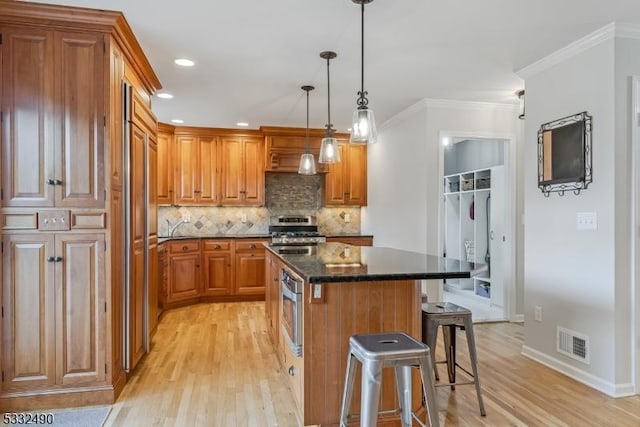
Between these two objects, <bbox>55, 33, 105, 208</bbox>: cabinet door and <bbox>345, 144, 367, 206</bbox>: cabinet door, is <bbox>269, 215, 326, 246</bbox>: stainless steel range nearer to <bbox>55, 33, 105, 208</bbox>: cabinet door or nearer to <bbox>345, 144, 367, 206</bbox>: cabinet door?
<bbox>345, 144, 367, 206</bbox>: cabinet door

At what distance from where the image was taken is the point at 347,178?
638 cm

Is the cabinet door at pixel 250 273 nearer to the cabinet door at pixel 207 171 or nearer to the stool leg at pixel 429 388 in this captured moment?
the cabinet door at pixel 207 171

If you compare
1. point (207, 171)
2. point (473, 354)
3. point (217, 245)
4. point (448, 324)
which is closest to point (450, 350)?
point (473, 354)

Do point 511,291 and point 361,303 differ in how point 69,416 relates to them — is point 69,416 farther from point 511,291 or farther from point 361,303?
point 511,291

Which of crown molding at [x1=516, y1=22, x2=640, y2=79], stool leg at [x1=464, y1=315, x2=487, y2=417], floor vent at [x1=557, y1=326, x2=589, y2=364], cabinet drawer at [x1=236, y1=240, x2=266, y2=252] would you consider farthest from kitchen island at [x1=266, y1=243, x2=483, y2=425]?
cabinet drawer at [x1=236, y1=240, x2=266, y2=252]

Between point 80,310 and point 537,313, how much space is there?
3432mm

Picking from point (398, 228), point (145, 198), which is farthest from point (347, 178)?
point (145, 198)

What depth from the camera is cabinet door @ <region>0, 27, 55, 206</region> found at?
8.02 ft

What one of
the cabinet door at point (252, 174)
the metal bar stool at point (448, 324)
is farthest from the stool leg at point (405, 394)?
the cabinet door at point (252, 174)

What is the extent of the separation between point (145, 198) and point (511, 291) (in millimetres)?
3940

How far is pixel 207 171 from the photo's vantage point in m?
5.94

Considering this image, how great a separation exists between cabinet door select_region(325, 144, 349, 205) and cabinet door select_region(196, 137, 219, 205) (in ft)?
5.57

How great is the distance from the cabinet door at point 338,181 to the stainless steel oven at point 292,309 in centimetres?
352

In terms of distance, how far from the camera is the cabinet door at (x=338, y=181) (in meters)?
6.30
